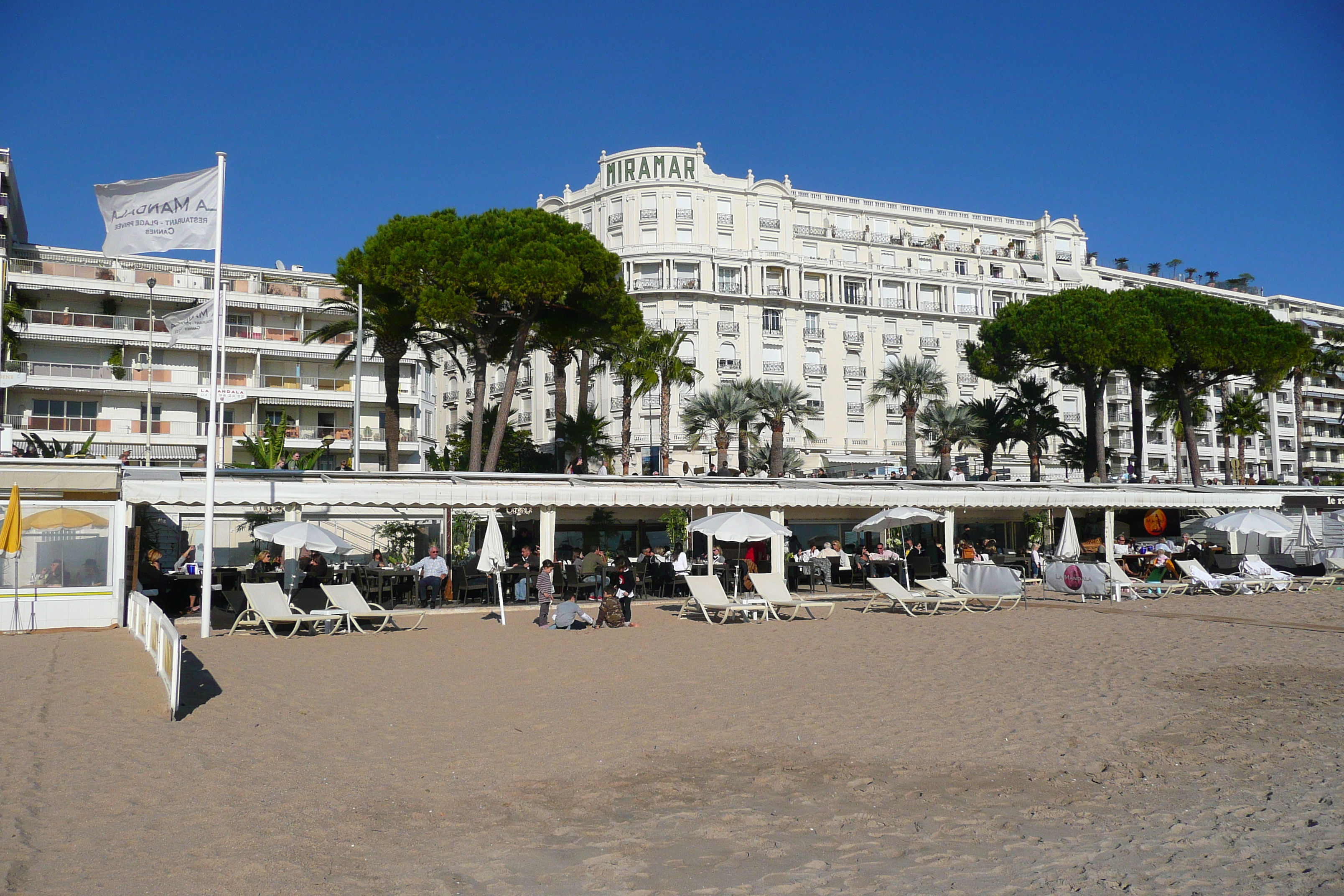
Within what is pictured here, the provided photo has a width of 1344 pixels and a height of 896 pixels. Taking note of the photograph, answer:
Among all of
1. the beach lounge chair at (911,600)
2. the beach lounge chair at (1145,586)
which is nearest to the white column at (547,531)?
the beach lounge chair at (911,600)

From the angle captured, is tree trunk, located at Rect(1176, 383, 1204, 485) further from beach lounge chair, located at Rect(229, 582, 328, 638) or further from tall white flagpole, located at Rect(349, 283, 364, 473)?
beach lounge chair, located at Rect(229, 582, 328, 638)

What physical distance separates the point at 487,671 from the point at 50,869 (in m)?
6.50

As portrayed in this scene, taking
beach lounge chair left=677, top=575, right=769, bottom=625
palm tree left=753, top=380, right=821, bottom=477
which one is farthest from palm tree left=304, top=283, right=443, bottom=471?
palm tree left=753, top=380, right=821, bottom=477

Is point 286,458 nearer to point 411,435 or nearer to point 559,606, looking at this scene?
point 411,435

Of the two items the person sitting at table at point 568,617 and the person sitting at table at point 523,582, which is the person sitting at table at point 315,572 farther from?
the person sitting at table at point 568,617

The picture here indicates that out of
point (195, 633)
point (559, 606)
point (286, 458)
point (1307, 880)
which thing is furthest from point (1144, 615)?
point (286, 458)

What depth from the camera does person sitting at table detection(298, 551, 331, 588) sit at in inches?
651

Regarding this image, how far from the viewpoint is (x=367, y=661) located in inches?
464

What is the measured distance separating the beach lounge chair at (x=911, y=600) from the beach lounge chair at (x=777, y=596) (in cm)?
88

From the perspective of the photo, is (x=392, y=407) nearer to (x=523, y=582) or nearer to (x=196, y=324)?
(x=523, y=582)

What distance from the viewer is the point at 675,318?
5406 centimetres

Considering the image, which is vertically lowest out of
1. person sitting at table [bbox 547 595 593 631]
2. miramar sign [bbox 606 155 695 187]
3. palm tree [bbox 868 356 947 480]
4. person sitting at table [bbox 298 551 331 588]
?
person sitting at table [bbox 547 595 593 631]

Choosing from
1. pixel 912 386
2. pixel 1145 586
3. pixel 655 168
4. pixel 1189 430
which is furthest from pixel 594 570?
pixel 655 168

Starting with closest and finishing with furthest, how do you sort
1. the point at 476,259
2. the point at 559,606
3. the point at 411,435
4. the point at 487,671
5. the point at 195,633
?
the point at 487,671 → the point at 195,633 → the point at 559,606 → the point at 476,259 → the point at 411,435
